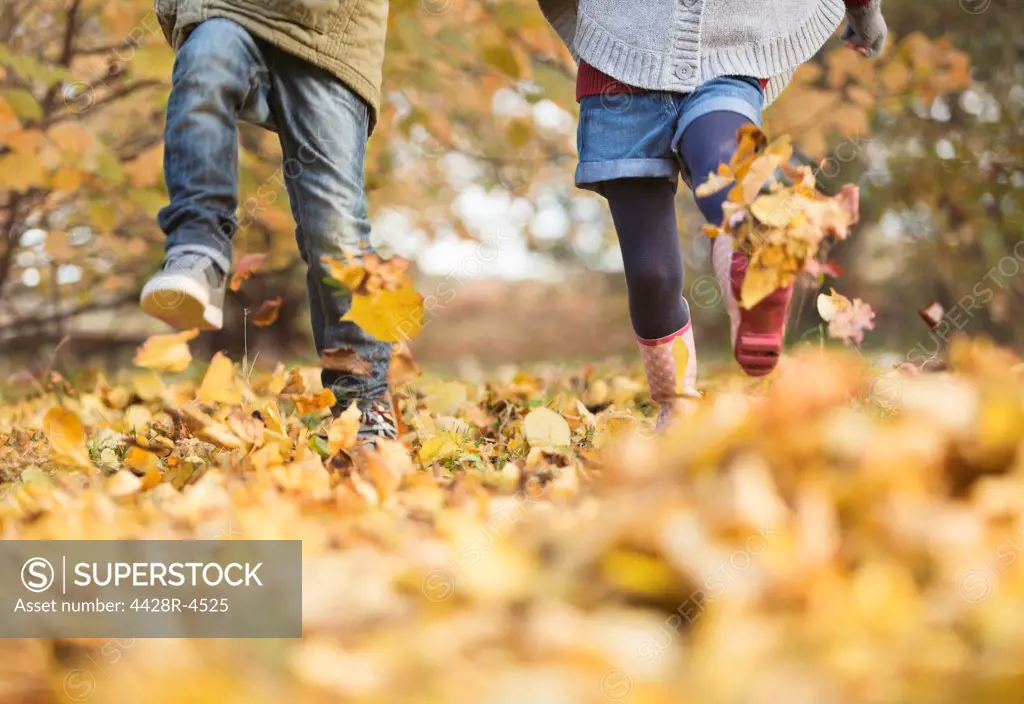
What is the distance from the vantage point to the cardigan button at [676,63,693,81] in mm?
1681

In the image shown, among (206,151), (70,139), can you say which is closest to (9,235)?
(70,139)

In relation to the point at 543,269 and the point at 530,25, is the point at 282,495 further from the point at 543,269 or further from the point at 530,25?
the point at 543,269

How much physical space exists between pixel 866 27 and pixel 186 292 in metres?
1.47

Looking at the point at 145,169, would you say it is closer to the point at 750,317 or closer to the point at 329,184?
the point at 329,184

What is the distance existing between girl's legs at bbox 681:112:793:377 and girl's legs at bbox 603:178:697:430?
20 centimetres

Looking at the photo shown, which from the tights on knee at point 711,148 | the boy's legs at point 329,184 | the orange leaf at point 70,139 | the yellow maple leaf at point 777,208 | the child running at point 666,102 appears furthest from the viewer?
the orange leaf at point 70,139

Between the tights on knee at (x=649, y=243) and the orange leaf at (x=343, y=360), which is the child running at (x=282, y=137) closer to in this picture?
the orange leaf at (x=343, y=360)

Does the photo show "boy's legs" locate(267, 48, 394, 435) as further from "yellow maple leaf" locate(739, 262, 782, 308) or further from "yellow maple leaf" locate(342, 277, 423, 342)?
"yellow maple leaf" locate(739, 262, 782, 308)

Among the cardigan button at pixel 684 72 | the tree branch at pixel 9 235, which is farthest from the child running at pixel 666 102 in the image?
the tree branch at pixel 9 235

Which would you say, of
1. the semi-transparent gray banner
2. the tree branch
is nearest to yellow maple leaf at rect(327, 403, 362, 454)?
the semi-transparent gray banner

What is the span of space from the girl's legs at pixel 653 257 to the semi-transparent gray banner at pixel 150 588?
1013 millimetres

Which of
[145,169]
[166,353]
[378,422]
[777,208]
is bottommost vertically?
[145,169]

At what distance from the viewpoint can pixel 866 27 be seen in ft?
6.26

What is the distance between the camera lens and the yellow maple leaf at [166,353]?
4.72ft
